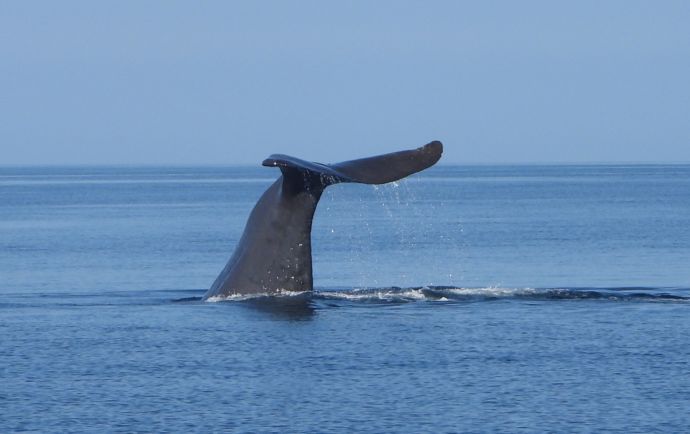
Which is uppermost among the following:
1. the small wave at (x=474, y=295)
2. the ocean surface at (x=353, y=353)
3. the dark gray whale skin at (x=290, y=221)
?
the dark gray whale skin at (x=290, y=221)

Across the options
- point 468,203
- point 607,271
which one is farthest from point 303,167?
point 468,203

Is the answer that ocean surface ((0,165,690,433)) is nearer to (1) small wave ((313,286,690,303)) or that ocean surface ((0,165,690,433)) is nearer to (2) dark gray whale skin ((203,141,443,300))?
(1) small wave ((313,286,690,303))

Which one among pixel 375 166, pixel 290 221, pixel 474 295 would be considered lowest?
pixel 474 295

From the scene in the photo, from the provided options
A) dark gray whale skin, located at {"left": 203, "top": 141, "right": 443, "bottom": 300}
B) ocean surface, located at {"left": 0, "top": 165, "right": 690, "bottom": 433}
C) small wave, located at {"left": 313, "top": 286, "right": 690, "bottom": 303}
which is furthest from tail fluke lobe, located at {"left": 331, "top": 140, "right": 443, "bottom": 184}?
small wave, located at {"left": 313, "top": 286, "right": 690, "bottom": 303}

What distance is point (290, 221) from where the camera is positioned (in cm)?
1644

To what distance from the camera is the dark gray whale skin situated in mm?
15500

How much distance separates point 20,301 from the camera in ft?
68.1

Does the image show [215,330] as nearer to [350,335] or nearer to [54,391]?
[350,335]

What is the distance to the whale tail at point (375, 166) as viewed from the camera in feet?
50.1

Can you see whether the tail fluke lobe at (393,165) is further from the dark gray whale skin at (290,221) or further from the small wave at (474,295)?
the small wave at (474,295)

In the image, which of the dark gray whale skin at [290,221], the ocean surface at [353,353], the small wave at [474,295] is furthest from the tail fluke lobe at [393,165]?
the small wave at [474,295]

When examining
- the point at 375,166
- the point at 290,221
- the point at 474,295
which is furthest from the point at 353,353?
the point at 474,295

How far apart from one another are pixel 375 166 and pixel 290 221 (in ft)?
4.75

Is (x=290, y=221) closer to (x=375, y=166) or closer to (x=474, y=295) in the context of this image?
(x=375, y=166)
